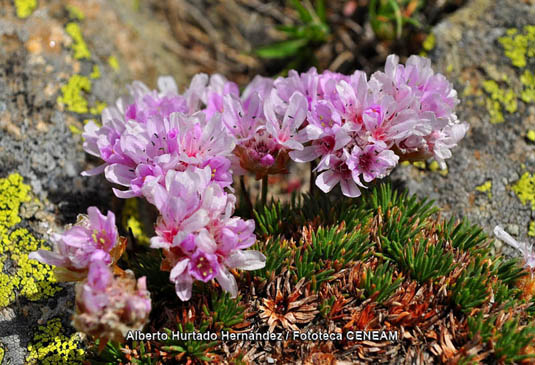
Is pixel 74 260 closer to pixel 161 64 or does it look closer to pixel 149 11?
pixel 161 64

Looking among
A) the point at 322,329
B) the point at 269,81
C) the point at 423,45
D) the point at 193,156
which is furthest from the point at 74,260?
the point at 423,45

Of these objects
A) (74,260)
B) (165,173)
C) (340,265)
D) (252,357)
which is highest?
(165,173)

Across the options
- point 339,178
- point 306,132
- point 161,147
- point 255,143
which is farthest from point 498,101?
point 161,147

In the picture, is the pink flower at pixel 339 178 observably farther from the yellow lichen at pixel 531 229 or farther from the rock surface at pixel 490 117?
the yellow lichen at pixel 531 229

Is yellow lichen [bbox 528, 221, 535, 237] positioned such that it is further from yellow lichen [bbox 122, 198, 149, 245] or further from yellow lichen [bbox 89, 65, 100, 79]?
yellow lichen [bbox 89, 65, 100, 79]

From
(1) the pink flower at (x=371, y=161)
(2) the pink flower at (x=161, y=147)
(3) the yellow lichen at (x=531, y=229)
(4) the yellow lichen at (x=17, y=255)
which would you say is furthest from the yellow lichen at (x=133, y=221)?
(3) the yellow lichen at (x=531, y=229)

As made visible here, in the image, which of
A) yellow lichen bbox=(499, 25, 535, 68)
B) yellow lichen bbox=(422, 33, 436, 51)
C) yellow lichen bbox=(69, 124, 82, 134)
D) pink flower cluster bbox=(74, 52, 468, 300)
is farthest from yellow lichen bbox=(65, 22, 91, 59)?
yellow lichen bbox=(499, 25, 535, 68)
